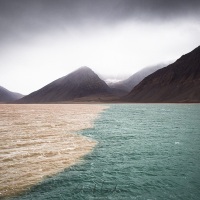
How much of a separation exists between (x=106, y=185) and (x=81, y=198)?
5.94 feet

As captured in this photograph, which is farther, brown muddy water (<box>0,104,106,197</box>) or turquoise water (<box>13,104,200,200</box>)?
brown muddy water (<box>0,104,106,197</box>)

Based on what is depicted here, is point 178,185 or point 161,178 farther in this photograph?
point 161,178

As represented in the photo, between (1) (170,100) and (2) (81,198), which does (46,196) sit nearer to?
(2) (81,198)

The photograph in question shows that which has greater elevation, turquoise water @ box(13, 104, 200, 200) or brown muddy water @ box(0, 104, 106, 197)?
brown muddy water @ box(0, 104, 106, 197)

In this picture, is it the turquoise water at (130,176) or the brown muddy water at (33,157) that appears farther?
the brown muddy water at (33,157)

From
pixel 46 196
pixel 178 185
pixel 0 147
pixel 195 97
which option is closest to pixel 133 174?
pixel 178 185

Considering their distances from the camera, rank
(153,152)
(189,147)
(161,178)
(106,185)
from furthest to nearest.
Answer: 1. (189,147)
2. (153,152)
3. (161,178)
4. (106,185)

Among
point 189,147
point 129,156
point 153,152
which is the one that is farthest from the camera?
point 189,147

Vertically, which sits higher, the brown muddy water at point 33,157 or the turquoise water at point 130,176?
the brown muddy water at point 33,157

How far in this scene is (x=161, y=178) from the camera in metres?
12.8

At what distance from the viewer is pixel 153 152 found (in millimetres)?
18188

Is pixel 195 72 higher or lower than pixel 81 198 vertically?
higher

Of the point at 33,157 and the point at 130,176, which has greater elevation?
the point at 33,157

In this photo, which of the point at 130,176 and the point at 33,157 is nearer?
the point at 130,176
